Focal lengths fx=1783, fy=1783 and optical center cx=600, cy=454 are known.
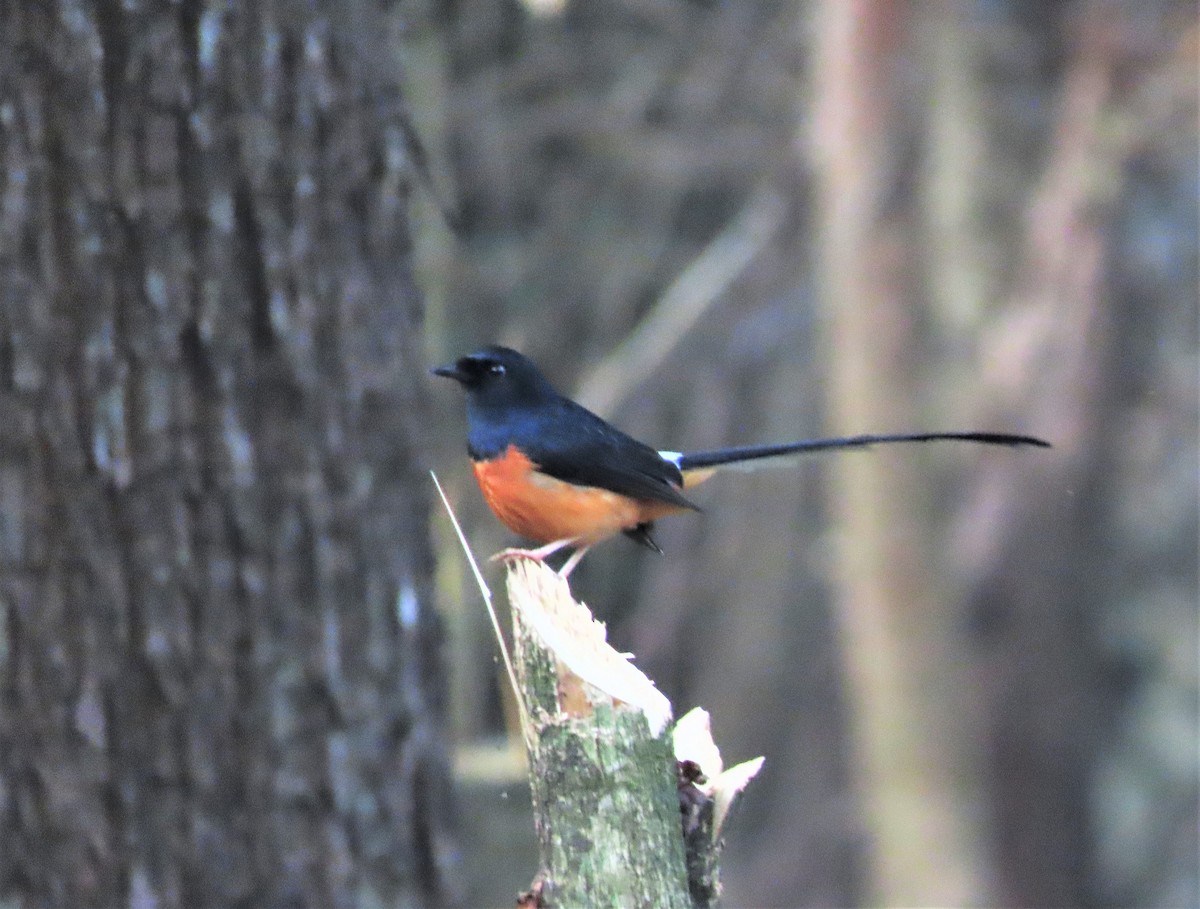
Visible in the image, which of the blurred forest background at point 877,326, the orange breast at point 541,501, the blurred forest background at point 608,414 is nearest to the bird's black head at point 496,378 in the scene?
the orange breast at point 541,501

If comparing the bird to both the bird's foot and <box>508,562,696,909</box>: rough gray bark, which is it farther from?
<box>508,562,696,909</box>: rough gray bark

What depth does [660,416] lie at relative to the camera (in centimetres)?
1045

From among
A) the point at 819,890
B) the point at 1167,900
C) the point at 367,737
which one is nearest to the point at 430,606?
the point at 367,737

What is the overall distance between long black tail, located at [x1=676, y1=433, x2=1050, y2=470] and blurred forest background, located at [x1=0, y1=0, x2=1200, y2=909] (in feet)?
3.12

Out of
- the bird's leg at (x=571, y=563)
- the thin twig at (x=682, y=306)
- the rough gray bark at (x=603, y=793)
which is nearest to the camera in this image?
the rough gray bark at (x=603, y=793)

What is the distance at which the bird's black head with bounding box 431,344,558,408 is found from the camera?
4.40 metres

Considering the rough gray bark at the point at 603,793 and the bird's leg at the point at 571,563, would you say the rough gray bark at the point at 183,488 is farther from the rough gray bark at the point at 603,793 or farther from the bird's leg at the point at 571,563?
the rough gray bark at the point at 603,793

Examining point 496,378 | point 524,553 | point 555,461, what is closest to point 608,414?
point 496,378

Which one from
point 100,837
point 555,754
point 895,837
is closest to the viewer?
point 555,754

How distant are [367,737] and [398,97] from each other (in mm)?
1377

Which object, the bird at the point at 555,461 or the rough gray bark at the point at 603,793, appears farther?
the bird at the point at 555,461

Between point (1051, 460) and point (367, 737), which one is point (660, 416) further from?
point (367, 737)

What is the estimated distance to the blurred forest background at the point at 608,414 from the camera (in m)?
3.53

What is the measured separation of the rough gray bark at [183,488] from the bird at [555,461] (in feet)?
1.90
